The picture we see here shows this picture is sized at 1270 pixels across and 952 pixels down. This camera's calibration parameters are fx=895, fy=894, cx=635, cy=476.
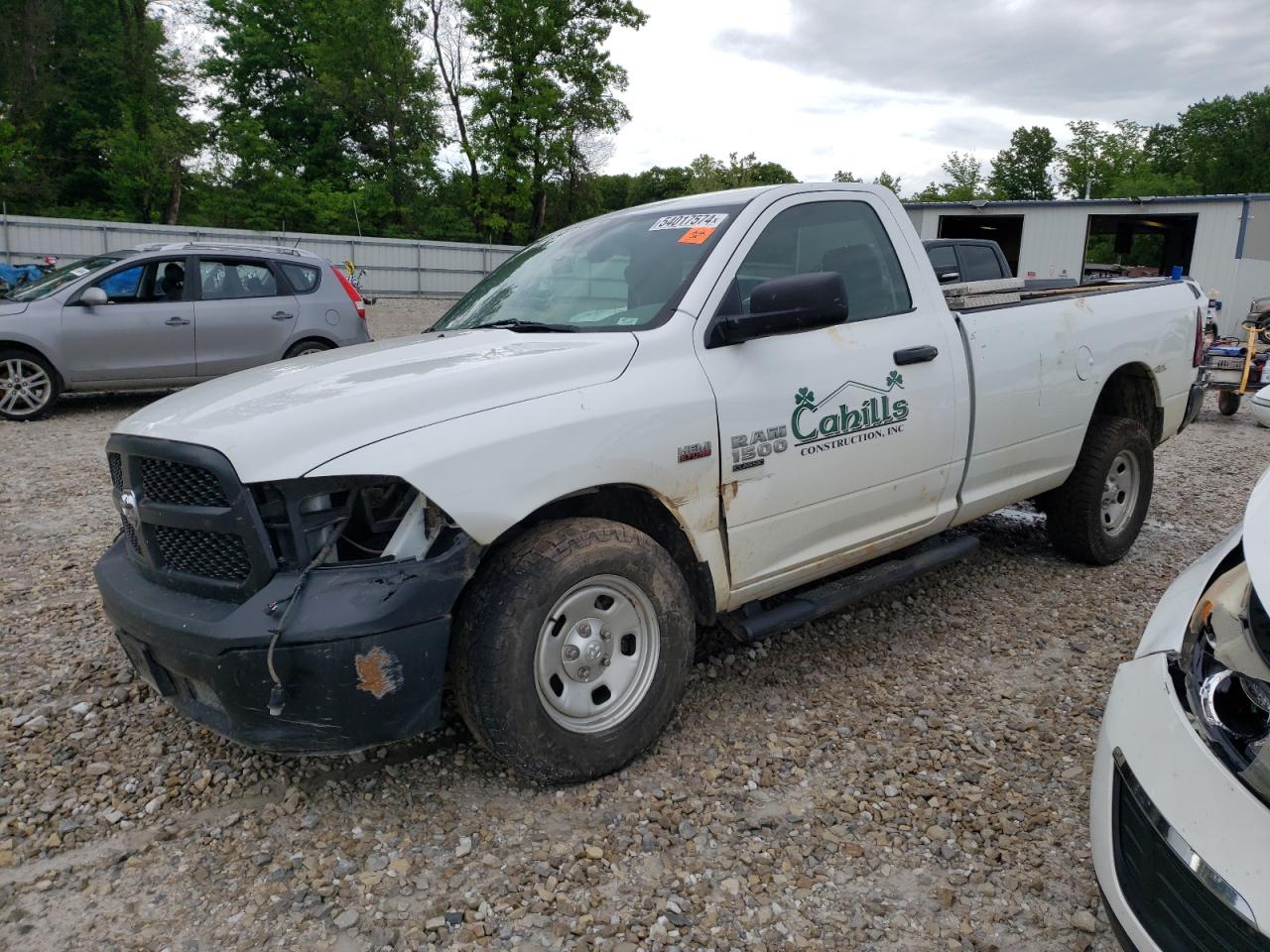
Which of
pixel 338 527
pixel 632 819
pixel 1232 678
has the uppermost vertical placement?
pixel 338 527

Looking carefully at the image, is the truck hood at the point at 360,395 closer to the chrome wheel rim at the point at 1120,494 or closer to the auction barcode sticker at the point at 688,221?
the auction barcode sticker at the point at 688,221

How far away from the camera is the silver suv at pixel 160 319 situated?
9008 mm

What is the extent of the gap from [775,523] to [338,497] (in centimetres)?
153

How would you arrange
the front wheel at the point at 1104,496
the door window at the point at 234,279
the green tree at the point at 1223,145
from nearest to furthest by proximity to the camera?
the front wheel at the point at 1104,496
the door window at the point at 234,279
the green tree at the point at 1223,145

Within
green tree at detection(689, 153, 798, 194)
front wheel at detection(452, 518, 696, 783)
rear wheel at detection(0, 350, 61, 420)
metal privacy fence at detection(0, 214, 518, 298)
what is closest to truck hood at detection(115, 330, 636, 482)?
front wheel at detection(452, 518, 696, 783)

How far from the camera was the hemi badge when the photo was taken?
2930 mm

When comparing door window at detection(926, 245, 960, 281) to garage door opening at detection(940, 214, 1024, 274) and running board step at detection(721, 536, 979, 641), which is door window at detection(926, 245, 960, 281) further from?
garage door opening at detection(940, 214, 1024, 274)

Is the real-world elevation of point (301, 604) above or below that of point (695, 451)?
below

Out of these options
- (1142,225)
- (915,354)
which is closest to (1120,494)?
(915,354)

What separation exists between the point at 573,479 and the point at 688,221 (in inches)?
54.2

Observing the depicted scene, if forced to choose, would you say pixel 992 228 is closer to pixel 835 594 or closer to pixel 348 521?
pixel 835 594

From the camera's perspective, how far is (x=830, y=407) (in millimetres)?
3342

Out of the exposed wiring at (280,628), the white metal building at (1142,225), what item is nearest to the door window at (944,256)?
the exposed wiring at (280,628)

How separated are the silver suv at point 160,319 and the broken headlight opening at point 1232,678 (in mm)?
9788
